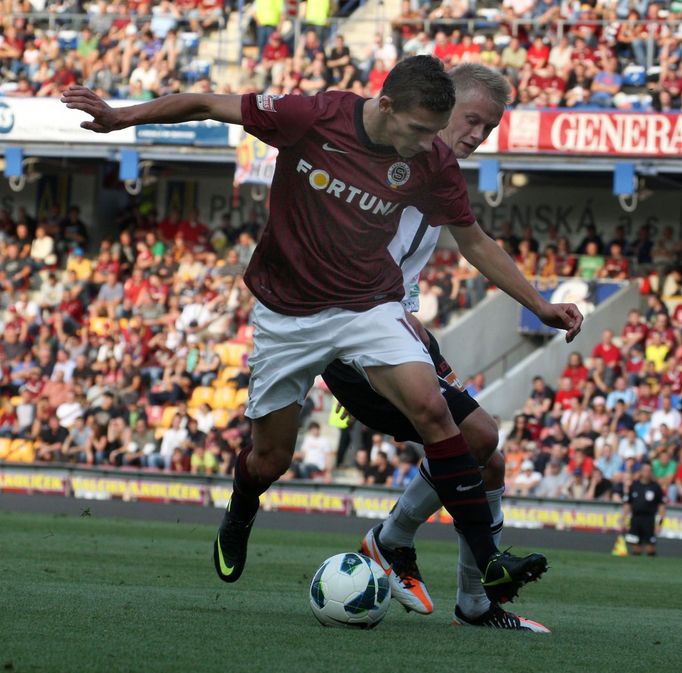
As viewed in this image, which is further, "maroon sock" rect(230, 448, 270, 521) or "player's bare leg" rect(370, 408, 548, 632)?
"maroon sock" rect(230, 448, 270, 521)

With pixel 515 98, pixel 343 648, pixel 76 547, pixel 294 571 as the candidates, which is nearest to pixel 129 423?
pixel 515 98

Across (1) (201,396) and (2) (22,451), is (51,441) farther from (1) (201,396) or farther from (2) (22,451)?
(1) (201,396)

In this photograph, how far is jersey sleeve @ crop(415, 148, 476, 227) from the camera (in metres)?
7.00

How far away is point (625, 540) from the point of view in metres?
18.1

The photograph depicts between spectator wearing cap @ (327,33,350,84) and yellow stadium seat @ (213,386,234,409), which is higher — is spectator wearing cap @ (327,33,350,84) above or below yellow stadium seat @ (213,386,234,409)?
above

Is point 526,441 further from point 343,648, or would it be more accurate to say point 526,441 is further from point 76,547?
point 343,648

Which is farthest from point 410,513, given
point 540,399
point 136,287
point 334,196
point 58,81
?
point 58,81

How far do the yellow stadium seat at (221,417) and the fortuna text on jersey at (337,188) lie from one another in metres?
16.7

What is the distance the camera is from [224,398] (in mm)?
23953

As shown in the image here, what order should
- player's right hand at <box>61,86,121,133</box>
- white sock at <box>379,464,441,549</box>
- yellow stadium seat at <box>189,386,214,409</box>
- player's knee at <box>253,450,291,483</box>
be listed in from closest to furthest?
player's right hand at <box>61,86,121,133</box>
player's knee at <box>253,450,291,483</box>
white sock at <box>379,464,441,549</box>
yellow stadium seat at <box>189,386,214,409</box>

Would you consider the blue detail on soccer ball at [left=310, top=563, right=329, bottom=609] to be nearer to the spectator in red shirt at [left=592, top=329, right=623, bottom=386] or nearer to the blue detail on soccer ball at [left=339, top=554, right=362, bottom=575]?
the blue detail on soccer ball at [left=339, top=554, right=362, bottom=575]

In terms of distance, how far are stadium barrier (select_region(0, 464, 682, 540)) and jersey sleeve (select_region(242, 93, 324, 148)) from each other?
13.1 metres

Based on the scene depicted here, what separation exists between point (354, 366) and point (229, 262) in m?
19.9

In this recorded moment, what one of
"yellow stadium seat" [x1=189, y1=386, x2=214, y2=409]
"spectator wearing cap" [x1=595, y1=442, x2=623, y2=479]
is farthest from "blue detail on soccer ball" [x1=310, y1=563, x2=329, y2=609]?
"yellow stadium seat" [x1=189, y1=386, x2=214, y2=409]
